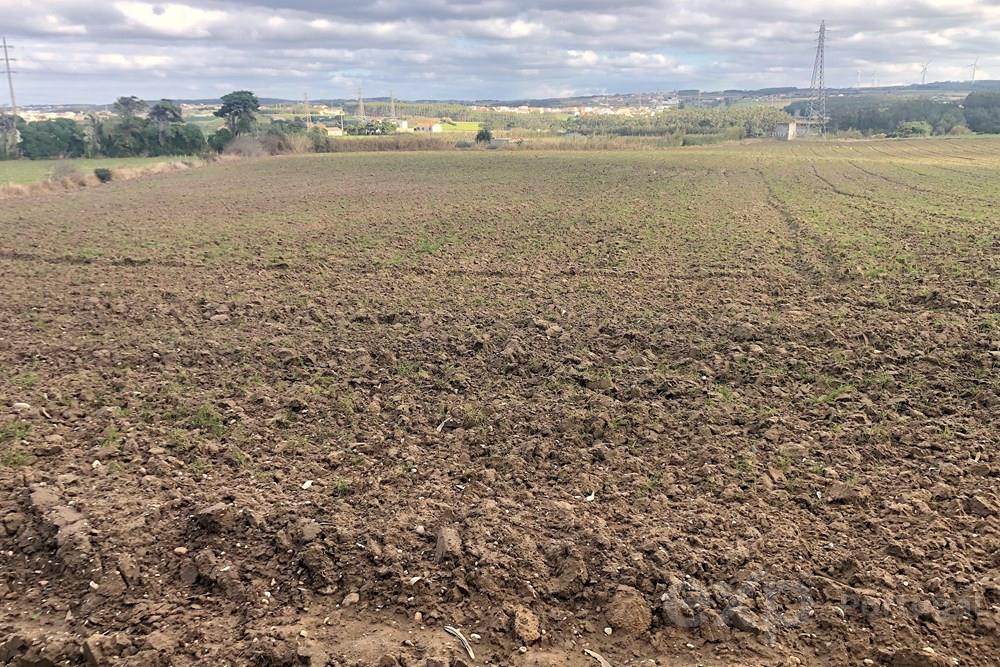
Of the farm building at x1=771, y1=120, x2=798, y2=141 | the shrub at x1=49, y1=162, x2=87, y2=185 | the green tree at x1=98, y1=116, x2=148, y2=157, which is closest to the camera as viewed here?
the shrub at x1=49, y1=162, x2=87, y2=185

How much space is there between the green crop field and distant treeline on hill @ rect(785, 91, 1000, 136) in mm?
96472

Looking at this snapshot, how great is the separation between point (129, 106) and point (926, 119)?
111 meters

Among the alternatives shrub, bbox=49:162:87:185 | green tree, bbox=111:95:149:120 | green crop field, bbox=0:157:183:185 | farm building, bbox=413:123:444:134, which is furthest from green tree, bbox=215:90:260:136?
shrub, bbox=49:162:87:185

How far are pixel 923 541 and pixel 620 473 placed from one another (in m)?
2.24

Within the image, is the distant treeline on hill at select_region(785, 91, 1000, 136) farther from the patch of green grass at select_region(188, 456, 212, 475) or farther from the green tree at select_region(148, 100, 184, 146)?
the patch of green grass at select_region(188, 456, 212, 475)

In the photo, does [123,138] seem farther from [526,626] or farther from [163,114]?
[526,626]

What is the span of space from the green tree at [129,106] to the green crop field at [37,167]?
53.8ft

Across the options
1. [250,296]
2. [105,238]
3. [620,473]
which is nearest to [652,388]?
[620,473]

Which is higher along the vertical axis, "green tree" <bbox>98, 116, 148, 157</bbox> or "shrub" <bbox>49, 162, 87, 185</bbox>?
"green tree" <bbox>98, 116, 148, 157</bbox>

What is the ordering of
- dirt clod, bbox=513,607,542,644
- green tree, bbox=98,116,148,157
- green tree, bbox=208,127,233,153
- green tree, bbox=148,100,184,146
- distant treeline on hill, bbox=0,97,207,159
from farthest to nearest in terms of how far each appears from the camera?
green tree, bbox=208,127,233,153 < green tree, bbox=148,100,184,146 < green tree, bbox=98,116,148,157 < distant treeline on hill, bbox=0,97,207,159 < dirt clod, bbox=513,607,542,644

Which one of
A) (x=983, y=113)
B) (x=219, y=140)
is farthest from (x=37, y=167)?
(x=983, y=113)

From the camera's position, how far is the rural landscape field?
163 inches

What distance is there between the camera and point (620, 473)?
5.89 m

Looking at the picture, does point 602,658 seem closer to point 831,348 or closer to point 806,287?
point 831,348
